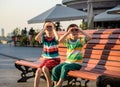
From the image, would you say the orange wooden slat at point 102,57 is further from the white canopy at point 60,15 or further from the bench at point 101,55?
the white canopy at point 60,15

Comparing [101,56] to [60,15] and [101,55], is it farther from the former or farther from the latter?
[60,15]

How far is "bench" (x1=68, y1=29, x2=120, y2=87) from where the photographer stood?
7.71 meters

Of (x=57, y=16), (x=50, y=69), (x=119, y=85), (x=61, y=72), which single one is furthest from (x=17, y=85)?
(x=57, y=16)

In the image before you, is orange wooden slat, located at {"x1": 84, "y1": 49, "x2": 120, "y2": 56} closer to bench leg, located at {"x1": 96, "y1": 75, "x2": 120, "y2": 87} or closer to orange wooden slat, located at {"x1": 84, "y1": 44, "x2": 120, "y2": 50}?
orange wooden slat, located at {"x1": 84, "y1": 44, "x2": 120, "y2": 50}

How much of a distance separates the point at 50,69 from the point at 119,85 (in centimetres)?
210

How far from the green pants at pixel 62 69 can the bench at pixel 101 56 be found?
0.09m

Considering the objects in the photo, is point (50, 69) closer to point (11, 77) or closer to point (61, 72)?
point (61, 72)

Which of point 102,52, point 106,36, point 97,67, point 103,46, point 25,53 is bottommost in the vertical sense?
point 25,53

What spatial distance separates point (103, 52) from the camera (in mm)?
8578

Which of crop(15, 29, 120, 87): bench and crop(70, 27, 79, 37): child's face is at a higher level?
crop(70, 27, 79, 37): child's face

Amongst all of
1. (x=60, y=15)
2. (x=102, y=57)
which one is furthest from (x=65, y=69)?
(x=60, y=15)

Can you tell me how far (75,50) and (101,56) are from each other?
0.57m

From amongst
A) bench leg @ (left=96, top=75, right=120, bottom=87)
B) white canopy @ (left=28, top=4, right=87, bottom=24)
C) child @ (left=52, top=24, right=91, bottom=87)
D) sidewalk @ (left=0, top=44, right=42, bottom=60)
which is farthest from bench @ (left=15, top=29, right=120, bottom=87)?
white canopy @ (left=28, top=4, right=87, bottom=24)

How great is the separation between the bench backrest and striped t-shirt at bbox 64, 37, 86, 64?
0.38 metres
